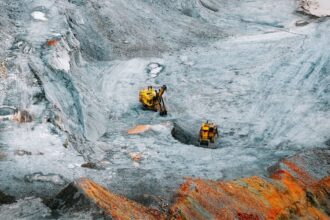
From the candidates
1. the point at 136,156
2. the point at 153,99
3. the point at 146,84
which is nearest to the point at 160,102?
the point at 153,99

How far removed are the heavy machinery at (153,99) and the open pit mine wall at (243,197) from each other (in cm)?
857

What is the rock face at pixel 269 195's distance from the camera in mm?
12688

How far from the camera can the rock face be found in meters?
12.7

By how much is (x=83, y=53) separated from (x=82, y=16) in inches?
124

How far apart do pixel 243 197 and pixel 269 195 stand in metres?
1.15

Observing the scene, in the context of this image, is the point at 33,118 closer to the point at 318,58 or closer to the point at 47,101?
the point at 47,101

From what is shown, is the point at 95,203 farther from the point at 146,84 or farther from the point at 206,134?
the point at 146,84

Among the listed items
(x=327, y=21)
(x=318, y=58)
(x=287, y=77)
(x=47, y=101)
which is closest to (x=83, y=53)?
(x=47, y=101)

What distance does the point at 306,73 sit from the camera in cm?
2642

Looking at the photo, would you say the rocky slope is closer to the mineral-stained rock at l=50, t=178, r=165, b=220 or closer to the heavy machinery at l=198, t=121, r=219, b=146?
the mineral-stained rock at l=50, t=178, r=165, b=220

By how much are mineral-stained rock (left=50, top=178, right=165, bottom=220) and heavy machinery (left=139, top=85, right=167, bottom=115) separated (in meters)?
12.0

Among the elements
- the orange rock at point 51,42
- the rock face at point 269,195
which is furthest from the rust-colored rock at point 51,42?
the rock face at point 269,195

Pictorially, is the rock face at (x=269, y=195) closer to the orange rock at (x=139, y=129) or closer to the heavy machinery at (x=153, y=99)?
the orange rock at (x=139, y=129)

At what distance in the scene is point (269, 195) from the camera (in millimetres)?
14422
